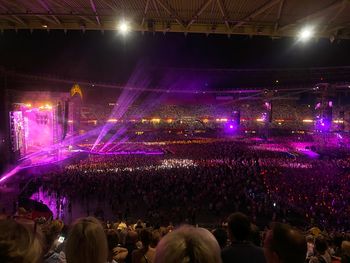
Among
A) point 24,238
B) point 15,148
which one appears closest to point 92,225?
point 24,238

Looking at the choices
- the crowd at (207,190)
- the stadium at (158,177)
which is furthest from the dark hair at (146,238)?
the crowd at (207,190)

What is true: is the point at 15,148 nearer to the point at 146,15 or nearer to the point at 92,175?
the point at 92,175

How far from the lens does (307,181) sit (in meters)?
18.9

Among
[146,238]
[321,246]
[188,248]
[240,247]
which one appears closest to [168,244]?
[188,248]

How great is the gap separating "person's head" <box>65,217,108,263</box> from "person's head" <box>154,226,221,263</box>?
0.62 metres

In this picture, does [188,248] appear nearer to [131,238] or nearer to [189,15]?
[131,238]

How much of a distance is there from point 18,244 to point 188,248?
0.67 m

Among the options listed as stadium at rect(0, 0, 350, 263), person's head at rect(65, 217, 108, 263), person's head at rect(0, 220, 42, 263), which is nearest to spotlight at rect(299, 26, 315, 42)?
stadium at rect(0, 0, 350, 263)

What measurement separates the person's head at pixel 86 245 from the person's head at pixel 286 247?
117 cm

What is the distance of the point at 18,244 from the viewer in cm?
136

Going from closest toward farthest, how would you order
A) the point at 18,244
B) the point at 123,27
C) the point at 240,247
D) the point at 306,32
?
the point at 18,244
the point at 240,247
the point at 123,27
the point at 306,32

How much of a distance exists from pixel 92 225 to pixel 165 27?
19.0 ft

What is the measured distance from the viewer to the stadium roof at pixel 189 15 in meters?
6.14

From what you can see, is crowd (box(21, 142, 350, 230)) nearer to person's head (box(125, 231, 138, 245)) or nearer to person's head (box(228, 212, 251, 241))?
person's head (box(125, 231, 138, 245))
